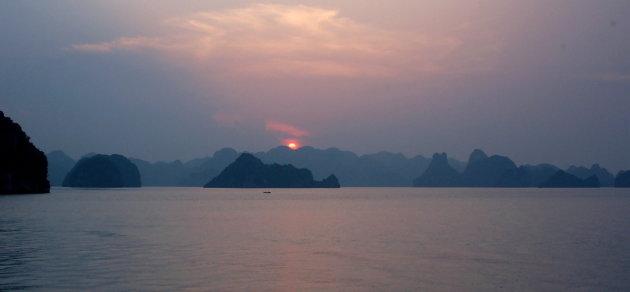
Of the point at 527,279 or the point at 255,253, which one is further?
the point at 255,253

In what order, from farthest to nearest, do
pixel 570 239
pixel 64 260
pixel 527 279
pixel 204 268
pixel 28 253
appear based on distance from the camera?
pixel 570 239 < pixel 28 253 < pixel 64 260 < pixel 204 268 < pixel 527 279

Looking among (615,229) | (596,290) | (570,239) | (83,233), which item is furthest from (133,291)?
(615,229)

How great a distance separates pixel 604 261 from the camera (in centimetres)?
4516

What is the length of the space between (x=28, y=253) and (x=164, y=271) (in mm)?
15213

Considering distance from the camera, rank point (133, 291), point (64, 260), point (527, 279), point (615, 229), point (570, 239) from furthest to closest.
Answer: point (615, 229)
point (570, 239)
point (64, 260)
point (527, 279)
point (133, 291)

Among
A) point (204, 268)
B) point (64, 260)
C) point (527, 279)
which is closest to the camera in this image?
point (527, 279)

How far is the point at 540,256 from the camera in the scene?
159 ft

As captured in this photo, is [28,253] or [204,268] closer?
[204,268]

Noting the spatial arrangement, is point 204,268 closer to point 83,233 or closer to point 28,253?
point 28,253

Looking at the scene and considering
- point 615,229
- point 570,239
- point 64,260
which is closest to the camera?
point 64,260

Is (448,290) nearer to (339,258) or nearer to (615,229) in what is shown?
(339,258)

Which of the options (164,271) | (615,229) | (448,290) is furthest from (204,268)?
(615,229)

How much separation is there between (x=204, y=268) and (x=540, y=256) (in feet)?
86.2

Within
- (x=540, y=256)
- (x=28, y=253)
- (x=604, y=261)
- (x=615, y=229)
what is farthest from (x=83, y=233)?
(x=615, y=229)
